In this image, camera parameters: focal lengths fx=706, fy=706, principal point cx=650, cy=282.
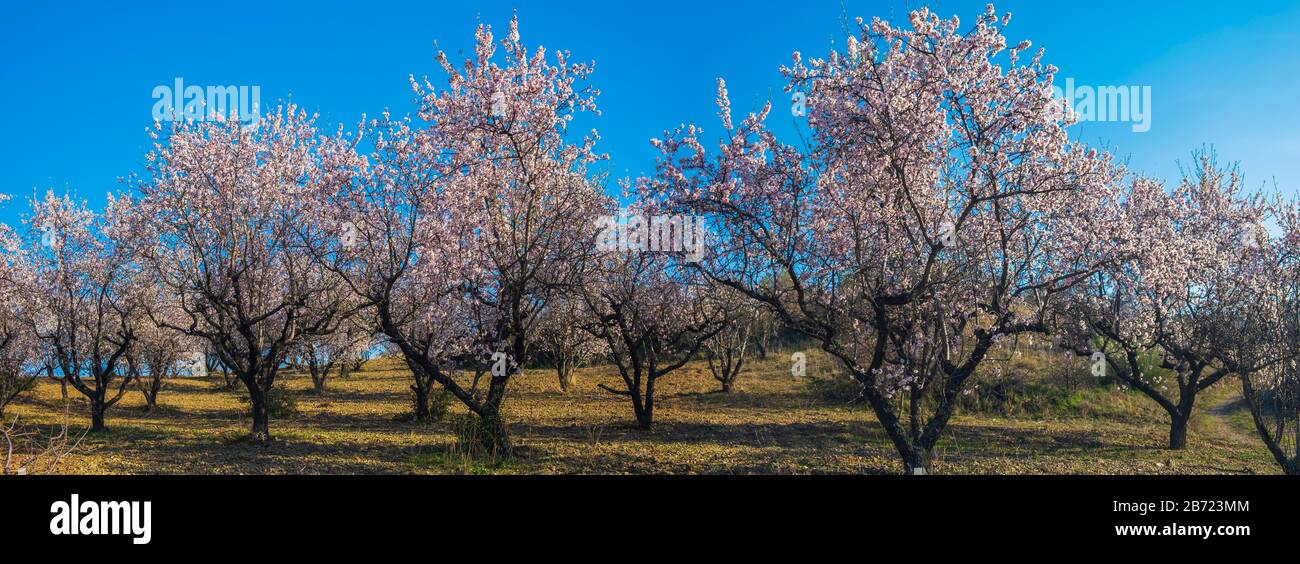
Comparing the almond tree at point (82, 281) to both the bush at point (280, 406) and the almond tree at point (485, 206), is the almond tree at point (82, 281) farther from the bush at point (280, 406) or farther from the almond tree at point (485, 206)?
the almond tree at point (485, 206)

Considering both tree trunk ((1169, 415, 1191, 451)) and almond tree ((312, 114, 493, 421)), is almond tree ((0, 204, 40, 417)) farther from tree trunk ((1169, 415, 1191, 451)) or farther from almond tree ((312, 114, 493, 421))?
tree trunk ((1169, 415, 1191, 451))

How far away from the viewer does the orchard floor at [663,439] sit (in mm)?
12945

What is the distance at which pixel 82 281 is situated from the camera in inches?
771

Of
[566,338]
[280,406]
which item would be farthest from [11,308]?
[566,338]

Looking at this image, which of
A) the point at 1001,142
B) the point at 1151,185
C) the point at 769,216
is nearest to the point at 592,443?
the point at 769,216

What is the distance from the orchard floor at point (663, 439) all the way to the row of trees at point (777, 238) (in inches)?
49.8

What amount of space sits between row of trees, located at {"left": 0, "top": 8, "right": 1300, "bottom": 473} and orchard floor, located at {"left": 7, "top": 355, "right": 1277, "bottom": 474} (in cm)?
126

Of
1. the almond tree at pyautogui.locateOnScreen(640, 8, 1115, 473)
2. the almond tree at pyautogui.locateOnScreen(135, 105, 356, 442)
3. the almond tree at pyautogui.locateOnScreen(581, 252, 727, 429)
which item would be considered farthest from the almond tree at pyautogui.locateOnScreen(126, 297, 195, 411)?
the almond tree at pyautogui.locateOnScreen(640, 8, 1115, 473)

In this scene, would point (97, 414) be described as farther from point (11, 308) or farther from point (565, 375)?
point (565, 375)

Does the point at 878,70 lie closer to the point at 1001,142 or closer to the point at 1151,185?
the point at 1001,142

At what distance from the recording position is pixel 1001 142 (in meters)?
9.98

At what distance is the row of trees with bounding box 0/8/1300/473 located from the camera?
10078 millimetres

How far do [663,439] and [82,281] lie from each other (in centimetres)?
1676

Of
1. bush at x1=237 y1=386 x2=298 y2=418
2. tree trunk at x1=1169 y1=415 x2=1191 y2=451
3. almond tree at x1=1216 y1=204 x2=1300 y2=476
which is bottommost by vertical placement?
bush at x1=237 y1=386 x2=298 y2=418
